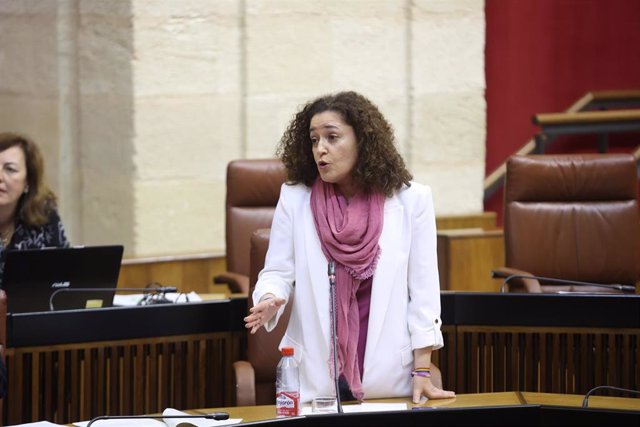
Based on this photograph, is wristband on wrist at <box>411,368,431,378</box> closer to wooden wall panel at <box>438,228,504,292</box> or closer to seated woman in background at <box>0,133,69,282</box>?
seated woman in background at <box>0,133,69,282</box>

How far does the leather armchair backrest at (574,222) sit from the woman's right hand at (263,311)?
2114 mm

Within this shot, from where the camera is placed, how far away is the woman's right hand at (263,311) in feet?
9.04

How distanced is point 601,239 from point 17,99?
2816mm

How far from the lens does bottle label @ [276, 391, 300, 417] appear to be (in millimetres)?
2580

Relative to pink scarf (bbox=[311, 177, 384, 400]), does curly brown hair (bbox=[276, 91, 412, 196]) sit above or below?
above

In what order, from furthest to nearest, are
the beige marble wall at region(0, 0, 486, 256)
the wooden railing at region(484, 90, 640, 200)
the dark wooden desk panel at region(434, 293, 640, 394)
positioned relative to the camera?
the wooden railing at region(484, 90, 640, 200) → the beige marble wall at region(0, 0, 486, 256) → the dark wooden desk panel at region(434, 293, 640, 394)

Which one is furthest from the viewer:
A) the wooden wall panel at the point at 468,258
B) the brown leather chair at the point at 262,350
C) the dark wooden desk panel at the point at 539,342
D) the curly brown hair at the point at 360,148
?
the wooden wall panel at the point at 468,258

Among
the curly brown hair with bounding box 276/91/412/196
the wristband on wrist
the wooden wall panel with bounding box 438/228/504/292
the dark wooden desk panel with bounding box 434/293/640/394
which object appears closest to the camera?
the wristband on wrist

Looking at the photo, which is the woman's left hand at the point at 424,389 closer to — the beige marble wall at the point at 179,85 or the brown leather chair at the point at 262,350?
the brown leather chair at the point at 262,350

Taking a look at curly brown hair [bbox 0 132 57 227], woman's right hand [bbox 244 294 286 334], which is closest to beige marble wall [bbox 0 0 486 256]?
curly brown hair [bbox 0 132 57 227]

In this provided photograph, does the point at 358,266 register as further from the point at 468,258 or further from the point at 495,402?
the point at 468,258

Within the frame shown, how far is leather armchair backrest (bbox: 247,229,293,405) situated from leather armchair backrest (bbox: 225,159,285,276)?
56.3 inches

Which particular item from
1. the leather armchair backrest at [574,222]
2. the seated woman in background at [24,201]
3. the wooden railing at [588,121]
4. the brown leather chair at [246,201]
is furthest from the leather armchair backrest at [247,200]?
the wooden railing at [588,121]

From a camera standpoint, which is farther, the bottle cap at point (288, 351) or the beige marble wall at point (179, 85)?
the beige marble wall at point (179, 85)
